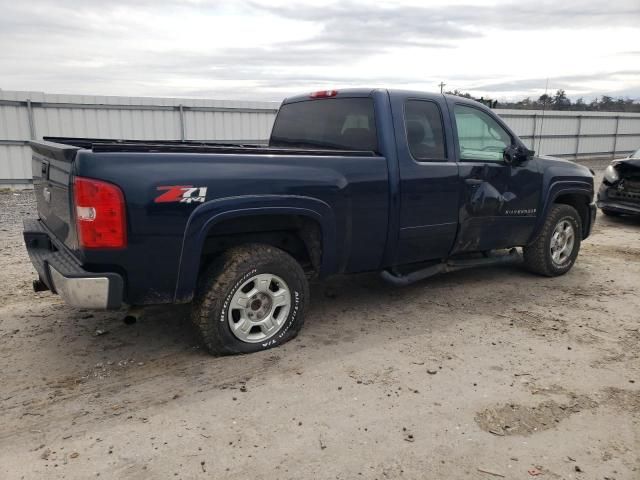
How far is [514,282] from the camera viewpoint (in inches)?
236

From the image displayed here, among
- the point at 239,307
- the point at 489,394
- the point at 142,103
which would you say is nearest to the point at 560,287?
the point at 489,394

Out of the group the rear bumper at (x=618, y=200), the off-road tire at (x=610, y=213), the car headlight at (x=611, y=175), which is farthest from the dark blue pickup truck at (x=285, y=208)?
the off-road tire at (x=610, y=213)

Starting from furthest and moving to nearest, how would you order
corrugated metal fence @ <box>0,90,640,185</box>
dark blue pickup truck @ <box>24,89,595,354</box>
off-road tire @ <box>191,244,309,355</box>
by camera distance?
corrugated metal fence @ <box>0,90,640,185</box>
off-road tire @ <box>191,244,309,355</box>
dark blue pickup truck @ <box>24,89,595,354</box>

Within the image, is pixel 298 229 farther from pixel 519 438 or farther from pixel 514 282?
pixel 514 282

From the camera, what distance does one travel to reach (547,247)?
604 centimetres

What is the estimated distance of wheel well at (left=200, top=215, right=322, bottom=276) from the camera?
3902mm

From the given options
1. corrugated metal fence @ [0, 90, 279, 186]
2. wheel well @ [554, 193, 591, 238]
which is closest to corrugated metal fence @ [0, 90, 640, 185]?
corrugated metal fence @ [0, 90, 279, 186]

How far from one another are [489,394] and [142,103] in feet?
40.2

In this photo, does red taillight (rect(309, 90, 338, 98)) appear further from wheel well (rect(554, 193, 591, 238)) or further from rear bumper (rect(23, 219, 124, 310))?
wheel well (rect(554, 193, 591, 238))

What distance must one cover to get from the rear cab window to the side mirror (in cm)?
156

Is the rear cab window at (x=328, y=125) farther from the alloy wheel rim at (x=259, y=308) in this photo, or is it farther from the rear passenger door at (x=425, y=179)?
the alloy wheel rim at (x=259, y=308)

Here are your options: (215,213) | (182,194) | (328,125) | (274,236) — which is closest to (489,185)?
(328,125)

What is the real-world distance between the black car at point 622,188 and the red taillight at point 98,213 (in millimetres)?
9042

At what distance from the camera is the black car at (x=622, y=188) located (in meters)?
9.49
